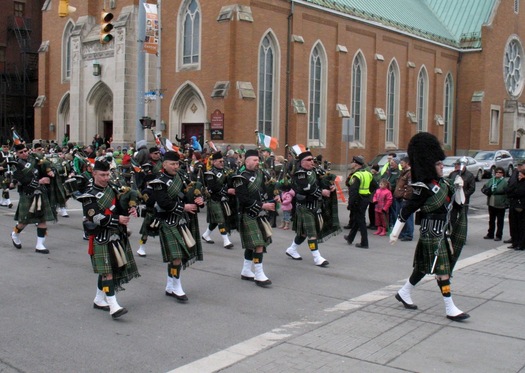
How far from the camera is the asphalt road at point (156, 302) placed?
19.3 feet

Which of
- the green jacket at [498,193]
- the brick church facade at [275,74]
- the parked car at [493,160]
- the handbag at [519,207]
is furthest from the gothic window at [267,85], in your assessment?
the handbag at [519,207]

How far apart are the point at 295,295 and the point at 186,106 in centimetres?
2177

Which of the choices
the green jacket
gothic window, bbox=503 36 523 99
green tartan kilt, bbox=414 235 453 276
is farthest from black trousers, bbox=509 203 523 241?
gothic window, bbox=503 36 523 99

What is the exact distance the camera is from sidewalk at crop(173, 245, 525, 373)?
5613mm

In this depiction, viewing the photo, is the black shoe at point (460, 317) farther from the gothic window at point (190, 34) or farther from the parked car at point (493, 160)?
the parked car at point (493, 160)

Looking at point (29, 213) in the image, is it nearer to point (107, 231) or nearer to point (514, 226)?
point (107, 231)

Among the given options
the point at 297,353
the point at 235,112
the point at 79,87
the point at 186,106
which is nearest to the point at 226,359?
the point at 297,353

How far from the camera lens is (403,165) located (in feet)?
45.6

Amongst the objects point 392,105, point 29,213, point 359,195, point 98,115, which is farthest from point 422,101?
point 29,213

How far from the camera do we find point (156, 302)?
25.6 feet

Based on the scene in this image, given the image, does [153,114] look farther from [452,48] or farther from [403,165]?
[452,48]

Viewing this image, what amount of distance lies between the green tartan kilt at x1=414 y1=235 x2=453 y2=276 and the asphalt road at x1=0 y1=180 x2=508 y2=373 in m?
1.27

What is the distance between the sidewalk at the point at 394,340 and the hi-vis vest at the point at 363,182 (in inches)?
167

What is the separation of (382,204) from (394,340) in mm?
7865
